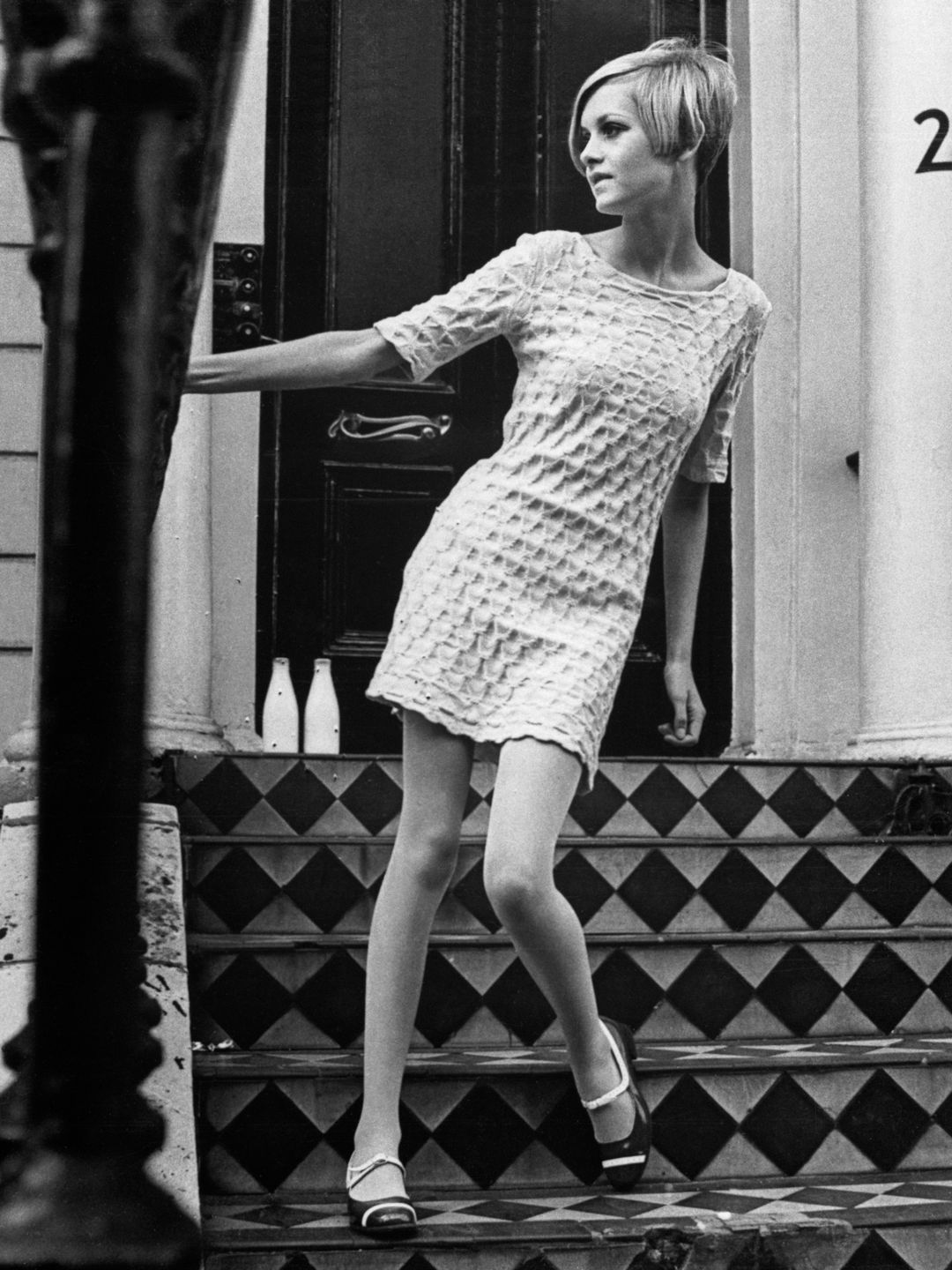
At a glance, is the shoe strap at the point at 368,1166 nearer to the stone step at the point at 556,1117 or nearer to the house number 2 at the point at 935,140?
the stone step at the point at 556,1117

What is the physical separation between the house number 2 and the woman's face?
8.26ft

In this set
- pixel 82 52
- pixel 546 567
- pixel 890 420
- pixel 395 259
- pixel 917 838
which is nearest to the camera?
pixel 82 52

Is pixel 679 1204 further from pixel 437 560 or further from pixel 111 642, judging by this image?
pixel 111 642

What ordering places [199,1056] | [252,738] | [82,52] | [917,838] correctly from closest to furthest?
1. [82,52]
2. [199,1056]
3. [917,838]
4. [252,738]

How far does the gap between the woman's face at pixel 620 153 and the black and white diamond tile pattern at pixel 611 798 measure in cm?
161

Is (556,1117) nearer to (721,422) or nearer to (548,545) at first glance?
(548,545)

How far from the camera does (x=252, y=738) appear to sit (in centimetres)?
490

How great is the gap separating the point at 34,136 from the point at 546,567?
74.9 inches

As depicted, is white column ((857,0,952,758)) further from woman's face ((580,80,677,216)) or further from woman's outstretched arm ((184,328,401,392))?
woman's outstretched arm ((184,328,401,392))

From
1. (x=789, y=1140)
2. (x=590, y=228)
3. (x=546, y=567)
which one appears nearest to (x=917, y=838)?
(x=789, y=1140)

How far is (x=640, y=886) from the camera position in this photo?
11.3 feet

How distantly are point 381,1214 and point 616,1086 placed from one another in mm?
462

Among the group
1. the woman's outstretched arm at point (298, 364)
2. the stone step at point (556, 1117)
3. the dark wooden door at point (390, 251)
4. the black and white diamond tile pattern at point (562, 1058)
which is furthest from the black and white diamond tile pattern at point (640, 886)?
the dark wooden door at point (390, 251)

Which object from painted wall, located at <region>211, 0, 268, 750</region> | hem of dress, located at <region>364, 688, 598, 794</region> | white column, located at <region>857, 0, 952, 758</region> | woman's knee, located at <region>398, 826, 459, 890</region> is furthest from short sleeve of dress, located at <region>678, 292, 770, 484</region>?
painted wall, located at <region>211, 0, 268, 750</region>
